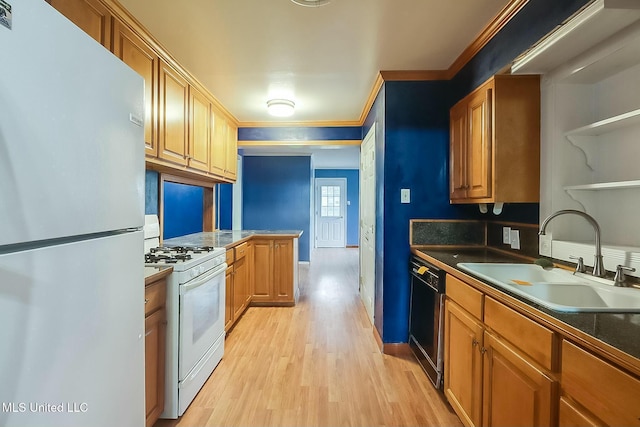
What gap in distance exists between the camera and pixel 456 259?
1.92 metres

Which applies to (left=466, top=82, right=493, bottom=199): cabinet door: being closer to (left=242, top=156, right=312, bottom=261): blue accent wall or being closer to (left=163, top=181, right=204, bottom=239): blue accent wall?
(left=163, top=181, right=204, bottom=239): blue accent wall

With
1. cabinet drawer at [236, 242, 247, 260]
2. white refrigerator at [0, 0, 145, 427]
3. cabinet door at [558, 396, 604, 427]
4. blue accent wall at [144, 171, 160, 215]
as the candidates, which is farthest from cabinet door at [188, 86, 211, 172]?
cabinet door at [558, 396, 604, 427]

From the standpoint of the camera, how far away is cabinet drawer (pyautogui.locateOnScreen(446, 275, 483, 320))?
140cm

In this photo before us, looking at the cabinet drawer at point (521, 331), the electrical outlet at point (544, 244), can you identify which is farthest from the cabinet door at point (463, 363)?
the electrical outlet at point (544, 244)

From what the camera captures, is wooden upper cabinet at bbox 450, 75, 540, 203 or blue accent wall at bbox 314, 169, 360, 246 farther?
blue accent wall at bbox 314, 169, 360, 246

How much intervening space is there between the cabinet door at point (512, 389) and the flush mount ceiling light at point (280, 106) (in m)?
2.57

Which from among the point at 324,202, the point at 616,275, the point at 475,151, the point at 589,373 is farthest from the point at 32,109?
the point at 324,202

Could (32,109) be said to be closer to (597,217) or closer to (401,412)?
(401,412)

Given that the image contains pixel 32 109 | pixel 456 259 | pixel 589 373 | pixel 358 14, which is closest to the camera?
→ pixel 32 109

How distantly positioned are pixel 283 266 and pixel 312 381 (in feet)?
5.37

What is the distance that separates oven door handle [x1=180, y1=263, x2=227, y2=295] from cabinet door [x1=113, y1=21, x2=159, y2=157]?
0.87 metres

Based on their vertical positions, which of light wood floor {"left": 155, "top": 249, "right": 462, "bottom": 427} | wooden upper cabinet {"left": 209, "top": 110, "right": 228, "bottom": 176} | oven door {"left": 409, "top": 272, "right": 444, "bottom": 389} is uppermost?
wooden upper cabinet {"left": 209, "top": 110, "right": 228, "bottom": 176}

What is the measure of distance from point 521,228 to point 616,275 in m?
0.79

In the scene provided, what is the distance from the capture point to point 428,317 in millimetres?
2039
